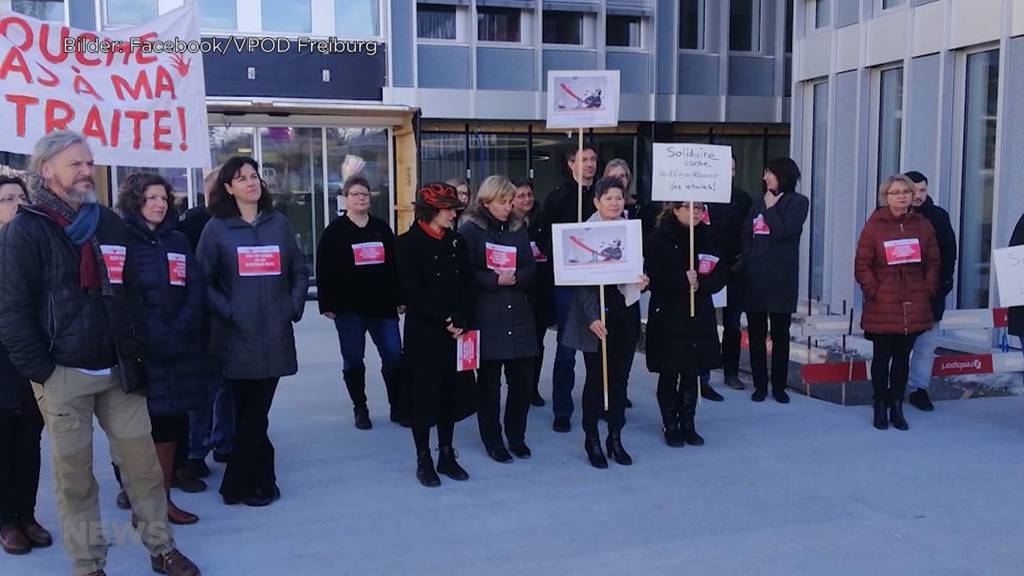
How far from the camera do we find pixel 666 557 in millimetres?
4402

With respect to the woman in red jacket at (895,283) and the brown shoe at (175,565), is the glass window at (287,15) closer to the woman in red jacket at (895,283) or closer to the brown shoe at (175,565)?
the woman in red jacket at (895,283)

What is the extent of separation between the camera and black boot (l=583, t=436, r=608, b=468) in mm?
5781

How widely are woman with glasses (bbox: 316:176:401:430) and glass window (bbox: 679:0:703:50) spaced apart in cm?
1052

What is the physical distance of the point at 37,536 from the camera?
4.52 meters

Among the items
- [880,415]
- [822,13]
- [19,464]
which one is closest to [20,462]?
[19,464]

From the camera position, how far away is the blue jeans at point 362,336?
263 inches

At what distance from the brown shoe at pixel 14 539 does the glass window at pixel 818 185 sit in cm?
936

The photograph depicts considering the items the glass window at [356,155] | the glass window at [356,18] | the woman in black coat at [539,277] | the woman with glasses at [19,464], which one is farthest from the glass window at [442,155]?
the woman with glasses at [19,464]

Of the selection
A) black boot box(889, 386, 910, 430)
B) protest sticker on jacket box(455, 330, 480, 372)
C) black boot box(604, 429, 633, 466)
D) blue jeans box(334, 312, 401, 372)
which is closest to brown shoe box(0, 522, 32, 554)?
protest sticker on jacket box(455, 330, 480, 372)

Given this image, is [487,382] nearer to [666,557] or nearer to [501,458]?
[501,458]

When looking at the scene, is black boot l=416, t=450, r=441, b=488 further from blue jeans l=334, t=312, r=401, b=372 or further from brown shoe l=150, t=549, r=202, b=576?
brown shoe l=150, t=549, r=202, b=576

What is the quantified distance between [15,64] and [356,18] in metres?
9.67

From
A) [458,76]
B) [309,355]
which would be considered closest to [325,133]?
[458,76]

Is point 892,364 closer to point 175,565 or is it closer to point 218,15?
point 175,565
